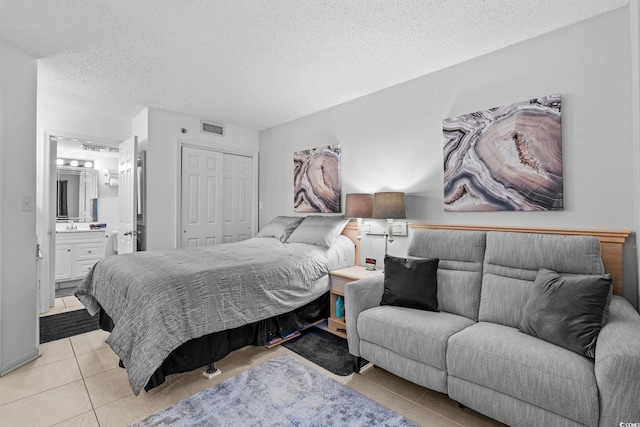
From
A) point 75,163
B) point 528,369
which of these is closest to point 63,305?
point 75,163

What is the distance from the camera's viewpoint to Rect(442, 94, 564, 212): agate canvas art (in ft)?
7.61

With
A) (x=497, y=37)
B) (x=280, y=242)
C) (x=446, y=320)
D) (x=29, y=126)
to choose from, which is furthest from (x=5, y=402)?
(x=497, y=37)

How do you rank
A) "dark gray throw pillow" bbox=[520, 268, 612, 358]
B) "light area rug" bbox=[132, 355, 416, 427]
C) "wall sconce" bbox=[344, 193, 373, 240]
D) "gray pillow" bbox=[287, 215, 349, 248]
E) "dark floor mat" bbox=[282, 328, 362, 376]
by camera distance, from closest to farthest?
"dark gray throw pillow" bbox=[520, 268, 612, 358] < "light area rug" bbox=[132, 355, 416, 427] < "dark floor mat" bbox=[282, 328, 362, 376] < "wall sconce" bbox=[344, 193, 373, 240] < "gray pillow" bbox=[287, 215, 349, 248]

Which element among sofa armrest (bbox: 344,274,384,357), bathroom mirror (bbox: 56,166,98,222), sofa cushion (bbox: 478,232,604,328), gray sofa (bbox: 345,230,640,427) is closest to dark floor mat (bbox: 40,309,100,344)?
bathroom mirror (bbox: 56,166,98,222)

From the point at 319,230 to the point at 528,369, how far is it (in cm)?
233

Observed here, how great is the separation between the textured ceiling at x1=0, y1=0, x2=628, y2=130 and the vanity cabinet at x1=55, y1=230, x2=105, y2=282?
7.05 feet

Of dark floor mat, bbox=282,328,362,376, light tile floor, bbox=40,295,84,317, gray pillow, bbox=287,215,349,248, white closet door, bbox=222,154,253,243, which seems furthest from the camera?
white closet door, bbox=222,154,253,243

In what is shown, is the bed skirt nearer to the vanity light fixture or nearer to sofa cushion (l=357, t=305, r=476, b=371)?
sofa cushion (l=357, t=305, r=476, b=371)

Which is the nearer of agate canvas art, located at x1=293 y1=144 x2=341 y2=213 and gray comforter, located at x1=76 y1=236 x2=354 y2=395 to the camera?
gray comforter, located at x1=76 y1=236 x2=354 y2=395

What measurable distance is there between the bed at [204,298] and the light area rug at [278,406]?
0.88 ft

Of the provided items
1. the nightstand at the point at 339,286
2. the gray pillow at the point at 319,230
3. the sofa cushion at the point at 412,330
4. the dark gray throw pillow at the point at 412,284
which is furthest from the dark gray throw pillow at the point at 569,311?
the gray pillow at the point at 319,230

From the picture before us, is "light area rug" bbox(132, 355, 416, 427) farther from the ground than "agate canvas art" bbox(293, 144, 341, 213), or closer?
closer

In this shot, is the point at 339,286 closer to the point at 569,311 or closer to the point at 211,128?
the point at 569,311

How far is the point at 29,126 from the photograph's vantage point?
255 centimetres
